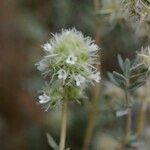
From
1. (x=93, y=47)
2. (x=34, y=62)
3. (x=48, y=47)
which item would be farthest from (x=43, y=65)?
(x=34, y=62)

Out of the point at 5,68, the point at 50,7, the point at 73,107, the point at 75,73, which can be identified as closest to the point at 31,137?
the point at 73,107

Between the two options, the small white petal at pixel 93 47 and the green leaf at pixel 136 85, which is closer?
the small white petal at pixel 93 47

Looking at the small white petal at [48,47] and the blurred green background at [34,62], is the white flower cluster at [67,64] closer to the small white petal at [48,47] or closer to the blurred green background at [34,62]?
the small white petal at [48,47]

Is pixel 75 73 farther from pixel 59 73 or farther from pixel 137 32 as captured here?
pixel 137 32

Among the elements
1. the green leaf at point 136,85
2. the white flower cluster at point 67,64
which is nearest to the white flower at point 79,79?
the white flower cluster at point 67,64

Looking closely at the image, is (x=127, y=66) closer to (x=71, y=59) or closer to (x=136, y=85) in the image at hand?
(x=136, y=85)

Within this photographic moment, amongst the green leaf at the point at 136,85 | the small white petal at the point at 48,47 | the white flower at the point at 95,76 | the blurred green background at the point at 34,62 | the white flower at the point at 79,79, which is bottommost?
the white flower at the point at 79,79

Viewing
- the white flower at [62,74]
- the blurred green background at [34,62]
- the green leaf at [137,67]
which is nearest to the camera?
the white flower at [62,74]
